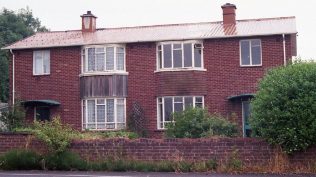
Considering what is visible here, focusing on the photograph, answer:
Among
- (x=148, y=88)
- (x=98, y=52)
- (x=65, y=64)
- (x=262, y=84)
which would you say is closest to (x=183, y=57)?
(x=148, y=88)

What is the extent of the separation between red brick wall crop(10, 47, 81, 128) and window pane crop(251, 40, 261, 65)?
9.07 metres

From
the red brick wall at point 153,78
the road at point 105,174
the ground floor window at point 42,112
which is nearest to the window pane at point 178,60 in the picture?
Result: the red brick wall at point 153,78

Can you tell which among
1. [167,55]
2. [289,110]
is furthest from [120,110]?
[289,110]

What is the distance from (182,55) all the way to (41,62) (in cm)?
792

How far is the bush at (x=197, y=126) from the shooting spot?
17.2m

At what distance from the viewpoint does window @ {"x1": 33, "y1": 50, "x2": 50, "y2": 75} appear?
27516 mm

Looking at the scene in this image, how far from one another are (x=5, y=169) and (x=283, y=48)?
14906 millimetres

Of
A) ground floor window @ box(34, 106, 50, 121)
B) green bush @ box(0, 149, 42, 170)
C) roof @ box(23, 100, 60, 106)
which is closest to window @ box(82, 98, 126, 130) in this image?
roof @ box(23, 100, 60, 106)

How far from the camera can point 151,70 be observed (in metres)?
26.2

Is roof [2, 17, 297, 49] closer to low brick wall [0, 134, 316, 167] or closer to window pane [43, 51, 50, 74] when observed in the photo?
window pane [43, 51, 50, 74]

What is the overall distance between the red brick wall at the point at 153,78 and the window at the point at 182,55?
14.0 inches

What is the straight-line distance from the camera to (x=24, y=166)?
1493cm

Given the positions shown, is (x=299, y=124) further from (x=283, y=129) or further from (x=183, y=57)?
(x=183, y=57)

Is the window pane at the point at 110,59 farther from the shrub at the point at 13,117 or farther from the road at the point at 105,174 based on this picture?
the road at the point at 105,174
